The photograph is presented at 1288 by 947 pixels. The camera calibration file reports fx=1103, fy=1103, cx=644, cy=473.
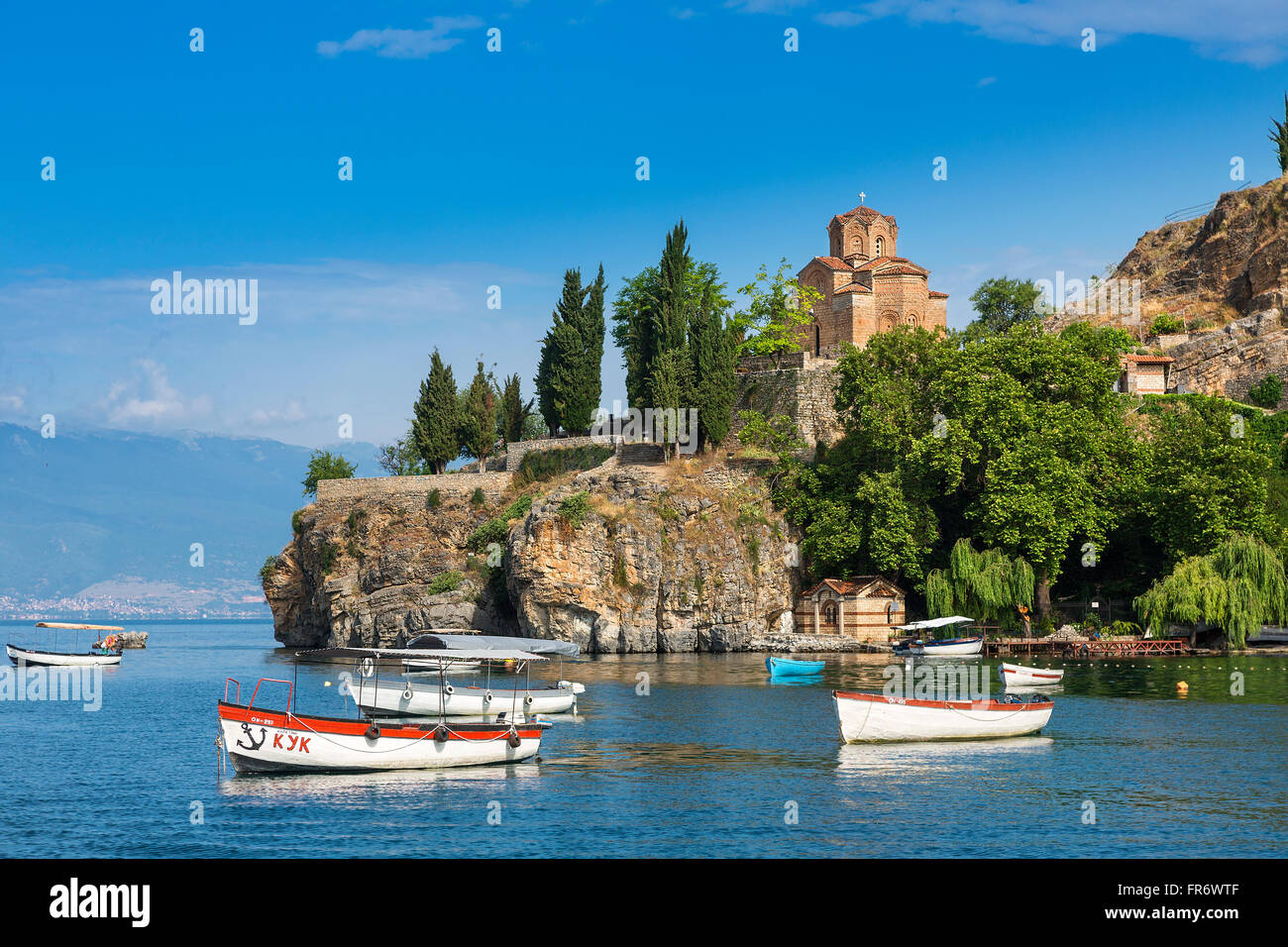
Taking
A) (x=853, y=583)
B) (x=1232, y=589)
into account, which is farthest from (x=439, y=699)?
(x=1232, y=589)

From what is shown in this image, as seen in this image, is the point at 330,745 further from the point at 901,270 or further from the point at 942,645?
the point at 901,270

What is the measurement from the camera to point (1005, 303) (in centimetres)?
10000

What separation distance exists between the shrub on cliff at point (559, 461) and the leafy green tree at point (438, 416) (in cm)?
785

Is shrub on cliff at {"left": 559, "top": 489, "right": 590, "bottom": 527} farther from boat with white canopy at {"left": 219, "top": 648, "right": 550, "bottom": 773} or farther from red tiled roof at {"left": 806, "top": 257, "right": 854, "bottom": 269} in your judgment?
boat with white canopy at {"left": 219, "top": 648, "right": 550, "bottom": 773}

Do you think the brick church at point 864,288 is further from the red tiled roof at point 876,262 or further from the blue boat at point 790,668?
the blue boat at point 790,668

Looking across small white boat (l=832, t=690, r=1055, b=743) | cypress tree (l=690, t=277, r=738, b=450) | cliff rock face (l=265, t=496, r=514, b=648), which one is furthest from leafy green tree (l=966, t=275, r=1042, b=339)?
small white boat (l=832, t=690, r=1055, b=743)

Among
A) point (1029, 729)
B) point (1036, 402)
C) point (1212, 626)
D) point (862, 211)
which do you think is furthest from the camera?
point (862, 211)

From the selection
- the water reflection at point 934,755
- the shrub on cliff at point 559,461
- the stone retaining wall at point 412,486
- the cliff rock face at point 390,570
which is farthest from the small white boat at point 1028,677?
the stone retaining wall at point 412,486

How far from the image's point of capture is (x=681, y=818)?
23969 mm

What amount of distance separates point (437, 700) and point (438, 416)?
155ft
